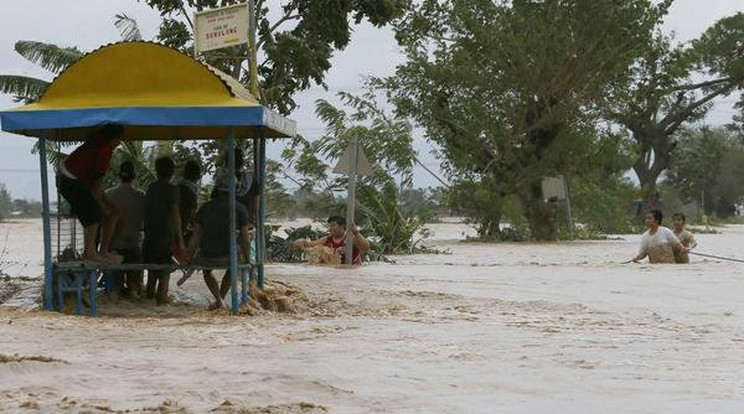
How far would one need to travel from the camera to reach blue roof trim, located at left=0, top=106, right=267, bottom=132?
36.4 ft

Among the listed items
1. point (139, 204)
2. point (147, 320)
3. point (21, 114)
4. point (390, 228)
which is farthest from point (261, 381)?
point (390, 228)

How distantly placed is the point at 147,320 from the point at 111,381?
3600mm

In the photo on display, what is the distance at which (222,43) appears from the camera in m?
13.3

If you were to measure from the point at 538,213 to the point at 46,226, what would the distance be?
2842cm

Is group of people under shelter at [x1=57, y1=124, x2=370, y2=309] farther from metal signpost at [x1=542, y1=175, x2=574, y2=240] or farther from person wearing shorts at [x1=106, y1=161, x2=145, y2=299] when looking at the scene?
metal signpost at [x1=542, y1=175, x2=574, y2=240]

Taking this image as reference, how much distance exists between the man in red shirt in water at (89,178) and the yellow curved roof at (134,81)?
42cm

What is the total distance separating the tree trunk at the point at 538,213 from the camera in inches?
1534

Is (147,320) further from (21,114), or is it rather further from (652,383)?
(652,383)

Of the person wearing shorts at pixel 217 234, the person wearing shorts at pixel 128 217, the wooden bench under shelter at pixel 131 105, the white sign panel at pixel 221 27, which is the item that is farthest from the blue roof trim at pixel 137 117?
the white sign panel at pixel 221 27

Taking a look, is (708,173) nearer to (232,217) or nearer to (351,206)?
(351,206)

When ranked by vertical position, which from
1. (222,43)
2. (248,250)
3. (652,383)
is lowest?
(652,383)

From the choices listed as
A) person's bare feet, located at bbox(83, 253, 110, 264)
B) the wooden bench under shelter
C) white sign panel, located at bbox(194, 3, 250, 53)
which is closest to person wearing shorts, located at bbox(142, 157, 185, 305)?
person's bare feet, located at bbox(83, 253, 110, 264)

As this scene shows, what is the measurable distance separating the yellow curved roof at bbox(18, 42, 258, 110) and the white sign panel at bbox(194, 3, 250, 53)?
1.51 meters

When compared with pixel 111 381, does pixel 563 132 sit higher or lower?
higher
